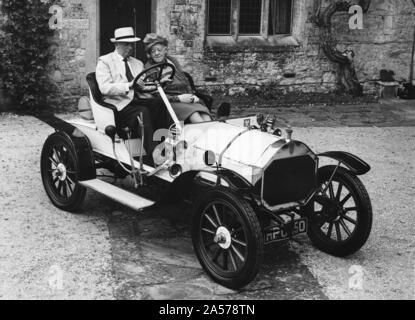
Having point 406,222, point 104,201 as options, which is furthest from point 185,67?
point 406,222

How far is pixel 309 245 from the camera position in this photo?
20.2 ft

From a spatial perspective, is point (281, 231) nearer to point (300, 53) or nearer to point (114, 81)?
point (114, 81)

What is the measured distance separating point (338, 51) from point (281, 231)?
803 centimetres

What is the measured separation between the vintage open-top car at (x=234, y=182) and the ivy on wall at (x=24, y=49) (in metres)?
4.47

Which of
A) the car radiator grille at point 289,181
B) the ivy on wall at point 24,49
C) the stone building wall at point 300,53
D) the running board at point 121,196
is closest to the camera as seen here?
the car radiator grille at point 289,181

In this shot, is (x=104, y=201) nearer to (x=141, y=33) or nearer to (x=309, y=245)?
(x=309, y=245)

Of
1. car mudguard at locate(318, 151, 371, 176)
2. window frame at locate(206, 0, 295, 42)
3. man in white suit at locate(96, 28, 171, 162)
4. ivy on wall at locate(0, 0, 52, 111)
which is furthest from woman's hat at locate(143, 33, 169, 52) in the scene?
window frame at locate(206, 0, 295, 42)

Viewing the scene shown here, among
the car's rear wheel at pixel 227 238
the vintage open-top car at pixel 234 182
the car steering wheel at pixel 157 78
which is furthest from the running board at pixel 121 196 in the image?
the car steering wheel at pixel 157 78

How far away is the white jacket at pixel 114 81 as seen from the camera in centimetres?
659

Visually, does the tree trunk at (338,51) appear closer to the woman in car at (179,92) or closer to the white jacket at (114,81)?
the woman in car at (179,92)

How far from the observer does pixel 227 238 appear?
522 cm

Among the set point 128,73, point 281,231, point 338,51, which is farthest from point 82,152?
point 338,51

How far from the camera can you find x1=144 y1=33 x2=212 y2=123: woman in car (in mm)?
6363
